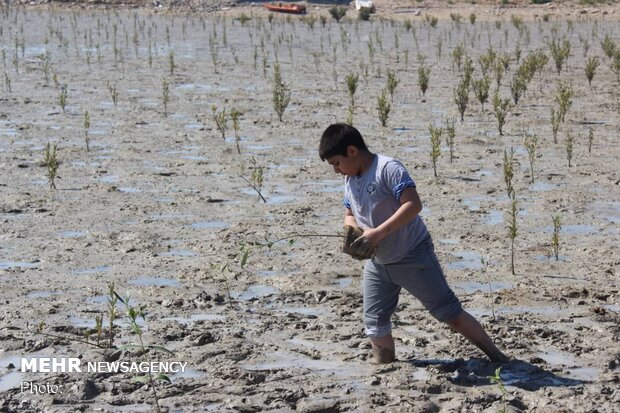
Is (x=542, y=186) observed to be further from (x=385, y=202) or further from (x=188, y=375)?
(x=188, y=375)

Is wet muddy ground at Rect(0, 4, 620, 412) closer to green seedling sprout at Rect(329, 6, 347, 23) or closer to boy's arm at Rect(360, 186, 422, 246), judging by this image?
boy's arm at Rect(360, 186, 422, 246)

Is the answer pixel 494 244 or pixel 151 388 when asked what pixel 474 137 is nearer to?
pixel 494 244

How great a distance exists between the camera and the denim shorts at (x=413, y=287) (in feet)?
17.2

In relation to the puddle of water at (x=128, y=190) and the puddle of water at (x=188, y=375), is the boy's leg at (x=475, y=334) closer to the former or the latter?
the puddle of water at (x=188, y=375)

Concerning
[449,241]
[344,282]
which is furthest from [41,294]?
[449,241]

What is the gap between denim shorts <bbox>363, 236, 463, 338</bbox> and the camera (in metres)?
5.23

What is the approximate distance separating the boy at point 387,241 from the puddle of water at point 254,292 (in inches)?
50.8

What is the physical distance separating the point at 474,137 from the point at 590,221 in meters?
3.54

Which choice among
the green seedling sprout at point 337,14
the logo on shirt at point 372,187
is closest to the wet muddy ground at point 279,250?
the logo on shirt at point 372,187

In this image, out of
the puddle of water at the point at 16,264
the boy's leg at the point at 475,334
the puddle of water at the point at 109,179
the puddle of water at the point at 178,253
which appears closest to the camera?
the boy's leg at the point at 475,334

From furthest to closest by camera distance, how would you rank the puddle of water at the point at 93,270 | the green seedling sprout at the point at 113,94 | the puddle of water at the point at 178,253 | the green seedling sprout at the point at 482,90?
the green seedling sprout at the point at 113,94 → the green seedling sprout at the point at 482,90 → the puddle of water at the point at 178,253 → the puddle of water at the point at 93,270

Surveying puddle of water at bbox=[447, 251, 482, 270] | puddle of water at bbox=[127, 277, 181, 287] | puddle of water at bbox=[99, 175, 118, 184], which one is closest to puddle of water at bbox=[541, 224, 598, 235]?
puddle of water at bbox=[447, 251, 482, 270]

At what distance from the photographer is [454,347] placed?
5617 mm

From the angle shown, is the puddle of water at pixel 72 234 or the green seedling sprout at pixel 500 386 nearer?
the green seedling sprout at pixel 500 386
